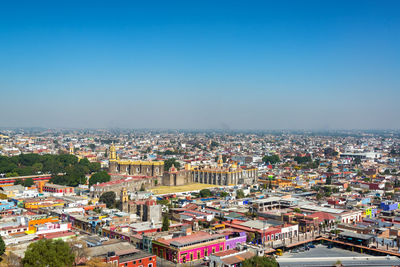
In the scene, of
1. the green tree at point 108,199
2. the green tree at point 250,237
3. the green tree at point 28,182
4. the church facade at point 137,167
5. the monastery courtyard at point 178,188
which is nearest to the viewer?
the green tree at point 250,237

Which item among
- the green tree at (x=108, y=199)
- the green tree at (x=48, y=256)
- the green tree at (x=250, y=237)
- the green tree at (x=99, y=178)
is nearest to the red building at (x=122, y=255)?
the green tree at (x=48, y=256)

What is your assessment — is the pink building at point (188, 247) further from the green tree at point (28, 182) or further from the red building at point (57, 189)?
the green tree at point (28, 182)

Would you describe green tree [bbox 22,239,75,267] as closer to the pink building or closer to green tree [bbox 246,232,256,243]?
the pink building

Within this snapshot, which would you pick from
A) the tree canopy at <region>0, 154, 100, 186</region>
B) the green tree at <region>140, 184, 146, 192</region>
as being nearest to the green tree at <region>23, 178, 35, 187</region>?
the tree canopy at <region>0, 154, 100, 186</region>

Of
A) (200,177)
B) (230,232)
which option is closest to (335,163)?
(200,177)

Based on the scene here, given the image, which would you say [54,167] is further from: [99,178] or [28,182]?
[99,178]

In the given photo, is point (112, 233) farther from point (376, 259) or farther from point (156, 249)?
point (376, 259)
